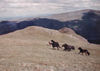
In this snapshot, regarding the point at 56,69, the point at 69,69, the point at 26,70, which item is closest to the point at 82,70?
the point at 69,69

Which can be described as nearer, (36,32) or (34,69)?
(34,69)

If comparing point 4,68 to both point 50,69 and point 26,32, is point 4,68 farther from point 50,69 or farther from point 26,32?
point 26,32

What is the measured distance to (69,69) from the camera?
21.7 meters

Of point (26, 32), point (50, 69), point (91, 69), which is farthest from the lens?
point (26, 32)

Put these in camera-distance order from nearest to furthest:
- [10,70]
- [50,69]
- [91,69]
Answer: [10,70]
[50,69]
[91,69]

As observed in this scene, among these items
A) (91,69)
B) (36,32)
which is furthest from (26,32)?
(91,69)

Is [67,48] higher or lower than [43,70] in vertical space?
lower

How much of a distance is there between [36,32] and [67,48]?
157 feet

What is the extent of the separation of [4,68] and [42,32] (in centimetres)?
6977

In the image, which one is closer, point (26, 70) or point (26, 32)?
point (26, 70)

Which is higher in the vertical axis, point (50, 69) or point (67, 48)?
point (50, 69)

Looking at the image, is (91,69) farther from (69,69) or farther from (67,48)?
(67,48)

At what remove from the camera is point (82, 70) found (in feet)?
71.8

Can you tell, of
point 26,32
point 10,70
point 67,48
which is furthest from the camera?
point 26,32
